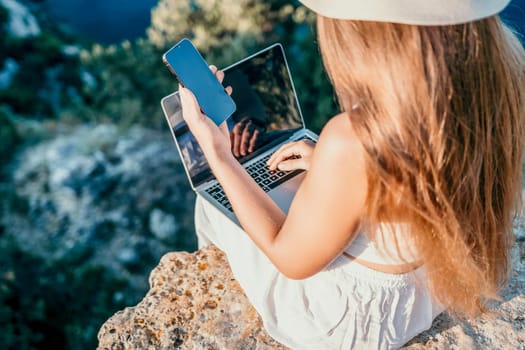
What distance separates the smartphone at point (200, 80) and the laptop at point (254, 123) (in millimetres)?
210

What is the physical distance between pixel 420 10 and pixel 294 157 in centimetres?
82

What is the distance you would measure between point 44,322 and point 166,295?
2.23 metres

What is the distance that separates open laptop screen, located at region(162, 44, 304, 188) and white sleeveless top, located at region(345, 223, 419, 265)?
2.60 feet

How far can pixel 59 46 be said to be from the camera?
7012 mm

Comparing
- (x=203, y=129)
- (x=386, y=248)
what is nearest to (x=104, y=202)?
(x=203, y=129)

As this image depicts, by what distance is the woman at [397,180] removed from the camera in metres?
0.87

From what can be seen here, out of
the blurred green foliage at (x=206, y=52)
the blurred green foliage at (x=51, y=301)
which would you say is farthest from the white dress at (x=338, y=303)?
the blurred green foliage at (x=206, y=52)

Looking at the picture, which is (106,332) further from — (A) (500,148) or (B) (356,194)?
(A) (500,148)

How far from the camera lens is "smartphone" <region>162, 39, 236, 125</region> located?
1470 millimetres

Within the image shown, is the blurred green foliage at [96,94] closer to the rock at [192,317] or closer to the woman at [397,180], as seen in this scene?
the rock at [192,317]

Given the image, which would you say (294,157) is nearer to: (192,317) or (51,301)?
(192,317)

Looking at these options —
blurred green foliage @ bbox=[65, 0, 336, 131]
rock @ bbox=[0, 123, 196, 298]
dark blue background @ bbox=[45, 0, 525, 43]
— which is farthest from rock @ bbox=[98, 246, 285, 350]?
dark blue background @ bbox=[45, 0, 525, 43]

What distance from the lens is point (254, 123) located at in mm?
1902

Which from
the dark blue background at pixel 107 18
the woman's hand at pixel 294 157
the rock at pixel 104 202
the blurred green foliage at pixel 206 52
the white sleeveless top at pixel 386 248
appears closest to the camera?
the white sleeveless top at pixel 386 248
